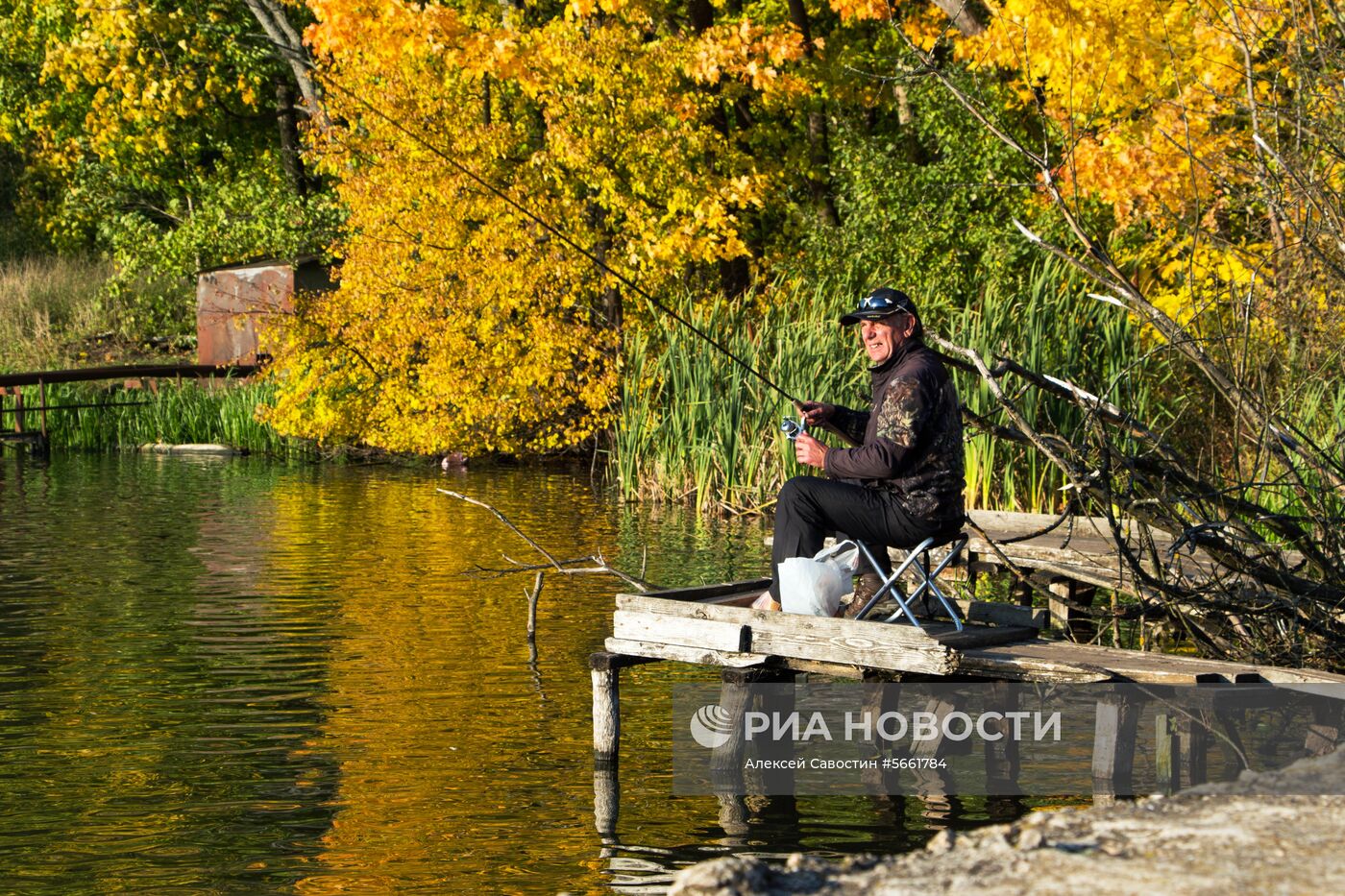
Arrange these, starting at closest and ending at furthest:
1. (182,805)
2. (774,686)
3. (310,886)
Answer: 1. (310,886)
2. (182,805)
3. (774,686)

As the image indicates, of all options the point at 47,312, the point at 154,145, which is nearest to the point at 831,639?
the point at 47,312

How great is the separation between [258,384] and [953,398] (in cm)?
2114

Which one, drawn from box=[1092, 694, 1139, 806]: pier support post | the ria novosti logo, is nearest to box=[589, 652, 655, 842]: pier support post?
the ria novosti logo

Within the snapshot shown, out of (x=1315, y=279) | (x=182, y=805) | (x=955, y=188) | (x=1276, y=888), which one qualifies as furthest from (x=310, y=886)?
(x=955, y=188)

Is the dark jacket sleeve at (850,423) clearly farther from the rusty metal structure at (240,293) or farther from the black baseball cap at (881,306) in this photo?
the rusty metal structure at (240,293)

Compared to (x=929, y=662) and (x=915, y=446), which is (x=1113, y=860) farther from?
(x=915, y=446)

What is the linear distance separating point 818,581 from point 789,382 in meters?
9.65

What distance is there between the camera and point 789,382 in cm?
1769

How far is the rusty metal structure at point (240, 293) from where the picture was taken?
29.7 m

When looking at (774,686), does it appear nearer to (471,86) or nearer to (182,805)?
(182,805)

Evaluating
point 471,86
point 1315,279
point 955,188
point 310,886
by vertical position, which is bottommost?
point 310,886

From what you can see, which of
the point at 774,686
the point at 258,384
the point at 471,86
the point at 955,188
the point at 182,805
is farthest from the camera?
the point at 258,384

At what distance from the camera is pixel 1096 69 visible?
53.2ft

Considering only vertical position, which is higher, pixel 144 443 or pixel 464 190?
pixel 464 190
